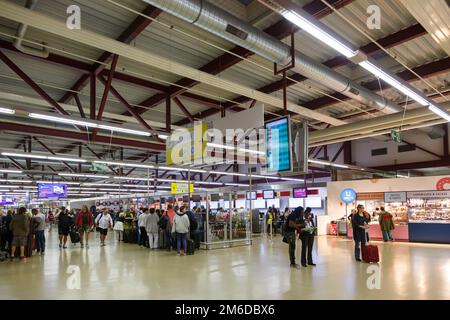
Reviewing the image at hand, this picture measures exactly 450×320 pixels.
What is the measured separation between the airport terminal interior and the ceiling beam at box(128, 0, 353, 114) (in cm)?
3

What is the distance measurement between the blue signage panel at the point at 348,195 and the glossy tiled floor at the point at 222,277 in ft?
18.2

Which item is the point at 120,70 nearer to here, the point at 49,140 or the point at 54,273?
the point at 54,273

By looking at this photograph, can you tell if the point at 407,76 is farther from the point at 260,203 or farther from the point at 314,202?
the point at 260,203

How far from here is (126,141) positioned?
11.5 metres

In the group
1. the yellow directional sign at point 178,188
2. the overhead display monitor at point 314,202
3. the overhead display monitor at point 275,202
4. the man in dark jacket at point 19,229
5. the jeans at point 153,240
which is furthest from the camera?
the overhead display monitor at point 275,202

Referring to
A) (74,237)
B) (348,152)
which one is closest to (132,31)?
(74,237)

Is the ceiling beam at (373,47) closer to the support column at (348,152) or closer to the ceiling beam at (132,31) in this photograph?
the ceiling beam at (132,31)

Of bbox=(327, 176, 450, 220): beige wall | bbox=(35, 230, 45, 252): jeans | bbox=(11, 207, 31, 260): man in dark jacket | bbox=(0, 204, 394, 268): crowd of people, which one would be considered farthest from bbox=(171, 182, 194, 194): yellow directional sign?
bbox=(327, 176, 450, 220): beige wall

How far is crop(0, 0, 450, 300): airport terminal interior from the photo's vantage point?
5.57 m

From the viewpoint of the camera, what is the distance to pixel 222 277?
6875 millimetres

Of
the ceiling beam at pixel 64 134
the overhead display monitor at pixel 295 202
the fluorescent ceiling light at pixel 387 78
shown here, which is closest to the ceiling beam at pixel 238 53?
the fluorescent ceiling light at pixel 387 78

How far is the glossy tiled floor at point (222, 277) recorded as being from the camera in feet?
18.2

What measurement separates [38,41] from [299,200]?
20819mm
